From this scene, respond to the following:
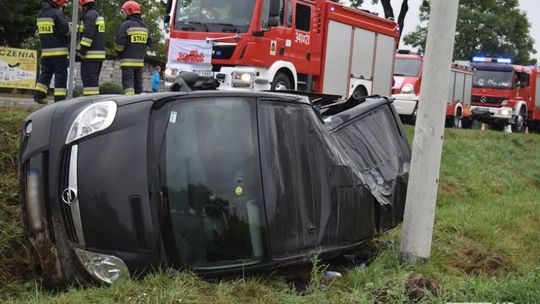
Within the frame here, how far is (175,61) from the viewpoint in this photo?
11.1 meters

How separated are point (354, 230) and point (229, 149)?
1253mm

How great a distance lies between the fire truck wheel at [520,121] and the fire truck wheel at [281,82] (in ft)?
48.2

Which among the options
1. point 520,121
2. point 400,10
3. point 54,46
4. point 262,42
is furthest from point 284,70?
point 400,10

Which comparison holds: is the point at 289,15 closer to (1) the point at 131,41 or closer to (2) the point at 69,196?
(1) the point at 131,41

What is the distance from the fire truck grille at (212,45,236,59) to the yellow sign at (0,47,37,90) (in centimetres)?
1056

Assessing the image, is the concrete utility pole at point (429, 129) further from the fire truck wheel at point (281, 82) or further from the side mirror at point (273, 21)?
the fire truck wheel at point (281, 82)

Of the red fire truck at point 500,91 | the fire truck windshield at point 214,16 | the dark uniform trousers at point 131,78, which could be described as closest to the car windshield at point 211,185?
the dark uniform trousers at point 131,78

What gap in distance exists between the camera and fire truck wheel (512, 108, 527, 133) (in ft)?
77.0

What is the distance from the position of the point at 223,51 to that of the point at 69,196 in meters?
7.58

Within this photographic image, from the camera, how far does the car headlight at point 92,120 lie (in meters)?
3.42

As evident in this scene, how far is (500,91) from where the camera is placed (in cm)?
2292

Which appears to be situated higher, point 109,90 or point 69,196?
point 69,196

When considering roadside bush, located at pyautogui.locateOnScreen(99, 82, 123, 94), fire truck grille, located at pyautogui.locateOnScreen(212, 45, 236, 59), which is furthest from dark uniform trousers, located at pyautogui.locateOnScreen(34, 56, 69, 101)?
roadside bush, located at pyautogui.locateOnScreen(99, 82, 123, 94)

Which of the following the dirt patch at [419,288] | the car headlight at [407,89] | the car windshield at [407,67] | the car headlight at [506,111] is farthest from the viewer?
the car headlight at [506,111]
